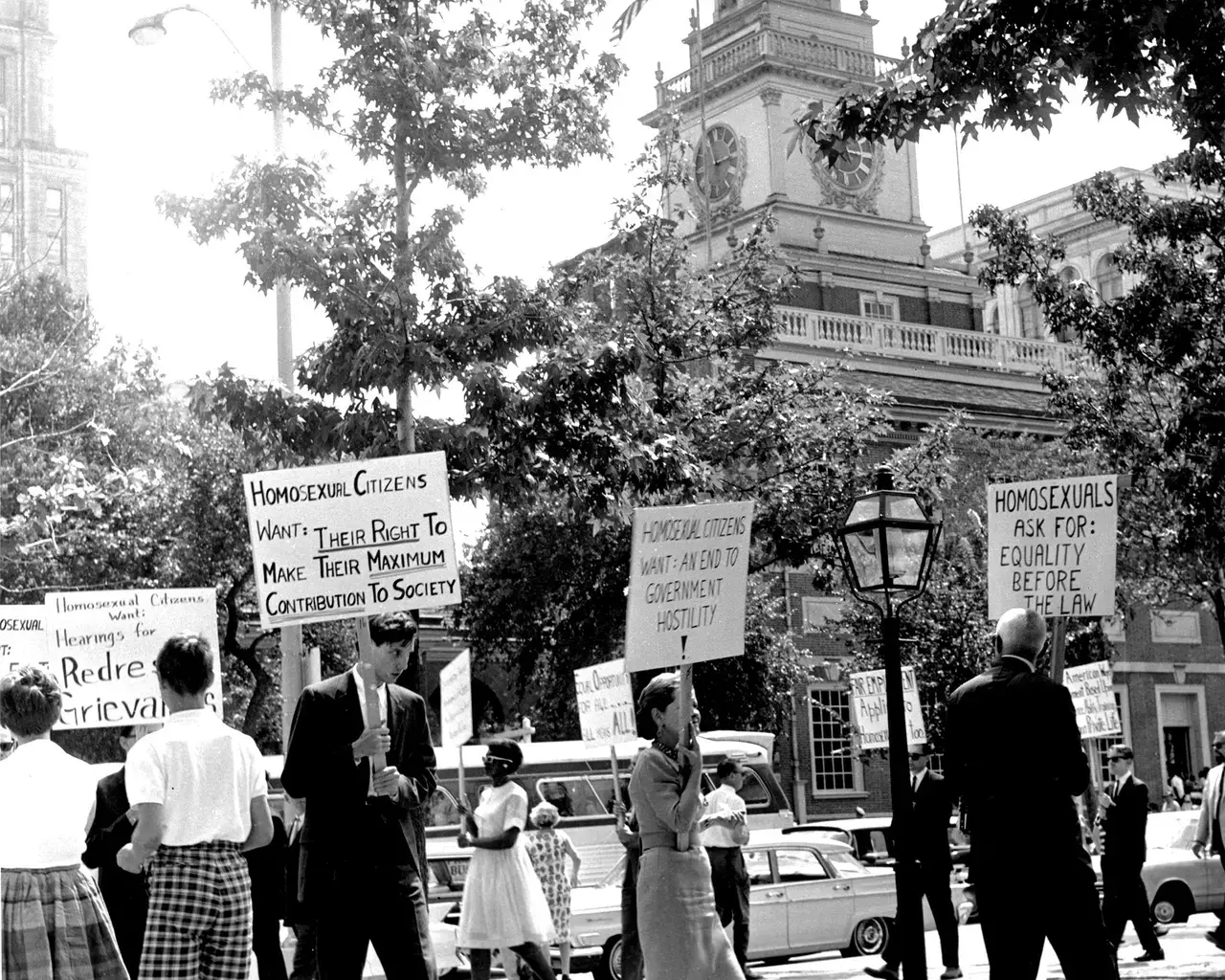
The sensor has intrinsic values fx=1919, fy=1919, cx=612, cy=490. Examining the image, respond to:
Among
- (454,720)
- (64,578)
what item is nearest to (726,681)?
(454,720)

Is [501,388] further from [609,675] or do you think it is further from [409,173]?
[609,675]

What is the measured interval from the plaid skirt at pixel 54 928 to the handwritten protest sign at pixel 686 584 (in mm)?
2759

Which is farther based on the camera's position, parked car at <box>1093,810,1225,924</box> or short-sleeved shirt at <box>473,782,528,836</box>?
parked car at <box>1093,810,1225,924</box>

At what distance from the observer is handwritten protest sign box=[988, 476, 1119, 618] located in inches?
477

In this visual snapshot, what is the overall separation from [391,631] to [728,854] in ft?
22.2

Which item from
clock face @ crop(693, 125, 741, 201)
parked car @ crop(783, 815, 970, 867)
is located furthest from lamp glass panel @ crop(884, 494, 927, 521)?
clock face @ crop(693, 125, 741, 201)

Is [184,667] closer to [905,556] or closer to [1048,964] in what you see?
[905,556]

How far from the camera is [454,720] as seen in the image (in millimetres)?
22297

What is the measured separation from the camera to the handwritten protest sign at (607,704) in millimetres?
18500

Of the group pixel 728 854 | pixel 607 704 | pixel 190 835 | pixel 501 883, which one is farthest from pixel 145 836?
pixel 607 704

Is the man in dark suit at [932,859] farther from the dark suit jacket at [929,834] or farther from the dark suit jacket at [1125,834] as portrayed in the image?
the dark suit jacket at [1125,834]

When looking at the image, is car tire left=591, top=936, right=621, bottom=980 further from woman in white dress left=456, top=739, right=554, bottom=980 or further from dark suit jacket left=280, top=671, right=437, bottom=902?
dark suit jacket left=280, top=671, right=437, bottom=902

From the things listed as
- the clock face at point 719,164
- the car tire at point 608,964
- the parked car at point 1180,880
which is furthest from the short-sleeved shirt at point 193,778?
the clock face at point 719,164

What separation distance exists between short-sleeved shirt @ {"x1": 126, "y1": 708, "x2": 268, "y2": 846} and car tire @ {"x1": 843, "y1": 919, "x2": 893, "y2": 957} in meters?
12.8
